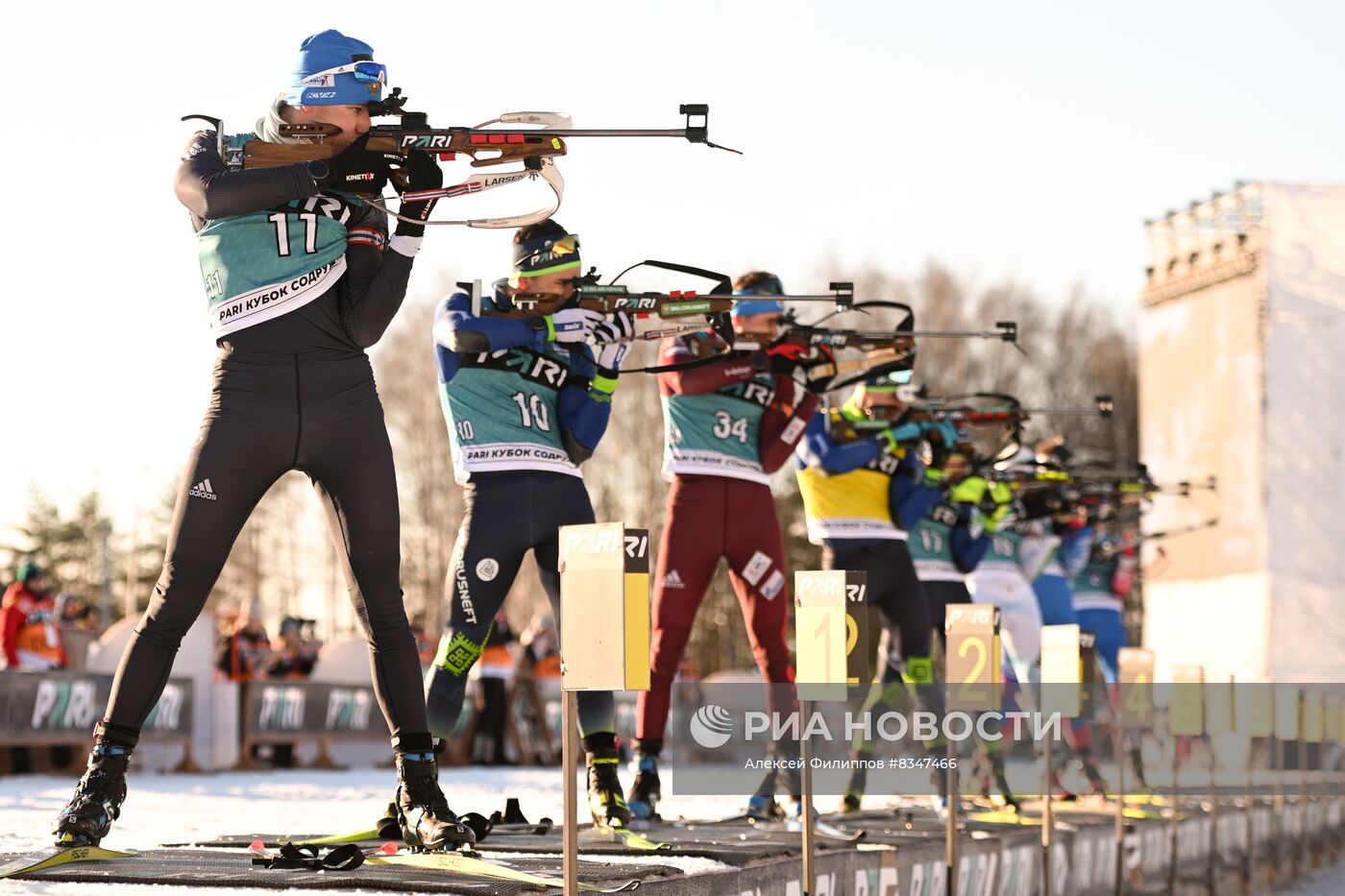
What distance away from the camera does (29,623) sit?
1513 centimetres

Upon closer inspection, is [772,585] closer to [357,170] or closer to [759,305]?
[759,305]

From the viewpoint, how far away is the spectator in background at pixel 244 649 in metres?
17.2

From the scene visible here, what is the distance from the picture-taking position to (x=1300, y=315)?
111ft

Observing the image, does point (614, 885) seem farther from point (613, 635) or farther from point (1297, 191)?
point (1297, 191)

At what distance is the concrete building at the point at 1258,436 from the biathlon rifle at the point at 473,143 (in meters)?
28.1

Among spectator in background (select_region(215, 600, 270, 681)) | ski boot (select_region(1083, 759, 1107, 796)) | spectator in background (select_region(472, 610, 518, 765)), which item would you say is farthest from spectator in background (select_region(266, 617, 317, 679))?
ski boot (select_region(1083, 759, 1107, 796))

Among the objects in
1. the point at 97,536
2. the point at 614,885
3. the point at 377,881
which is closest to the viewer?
the point at 377,881

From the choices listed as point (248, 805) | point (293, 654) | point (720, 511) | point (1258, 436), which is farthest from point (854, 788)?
point (1258, 436)

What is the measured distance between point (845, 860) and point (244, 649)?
40.1 feet

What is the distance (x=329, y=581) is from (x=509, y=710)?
26.8 meters

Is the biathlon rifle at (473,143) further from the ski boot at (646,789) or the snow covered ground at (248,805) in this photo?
the ski boot at (646,789)

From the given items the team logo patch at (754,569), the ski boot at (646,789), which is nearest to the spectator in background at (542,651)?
the team logo patch at (754,569)

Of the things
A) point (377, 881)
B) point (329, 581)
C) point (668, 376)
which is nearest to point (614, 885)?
point (377, 881)

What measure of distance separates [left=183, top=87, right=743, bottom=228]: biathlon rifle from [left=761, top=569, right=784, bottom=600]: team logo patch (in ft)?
10.5
